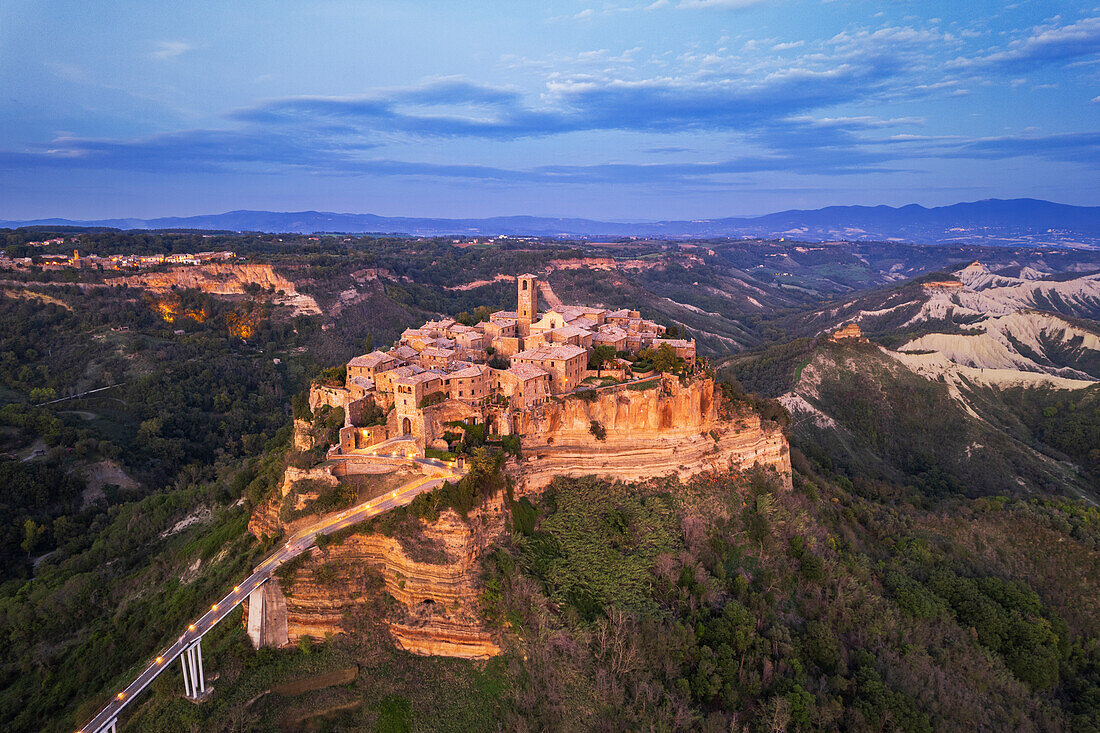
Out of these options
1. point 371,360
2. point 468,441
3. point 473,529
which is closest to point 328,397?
point 371,360

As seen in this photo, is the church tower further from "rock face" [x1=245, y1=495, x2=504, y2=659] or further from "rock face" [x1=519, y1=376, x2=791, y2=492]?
"rock face" [x1=245, y1=495, x2=504, y2=659]

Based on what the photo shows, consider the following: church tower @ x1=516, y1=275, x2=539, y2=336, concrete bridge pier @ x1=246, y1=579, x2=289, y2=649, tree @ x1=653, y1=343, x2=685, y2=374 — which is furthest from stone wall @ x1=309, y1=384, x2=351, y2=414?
tree @ x1=653, y1=343, x2=685, y2=374

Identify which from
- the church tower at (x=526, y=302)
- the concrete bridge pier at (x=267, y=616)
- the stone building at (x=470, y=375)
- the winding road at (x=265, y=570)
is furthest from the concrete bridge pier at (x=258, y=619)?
the church tower at (x=526, y=302)

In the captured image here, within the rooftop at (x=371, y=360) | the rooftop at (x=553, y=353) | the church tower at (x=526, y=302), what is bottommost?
the rooftop at (x=371, y=360)

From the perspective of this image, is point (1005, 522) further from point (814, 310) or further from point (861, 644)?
point (814, 310)

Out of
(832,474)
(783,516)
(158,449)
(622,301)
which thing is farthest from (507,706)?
(622,301)

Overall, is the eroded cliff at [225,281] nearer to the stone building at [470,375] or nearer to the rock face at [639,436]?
the stone building at [470,375]
